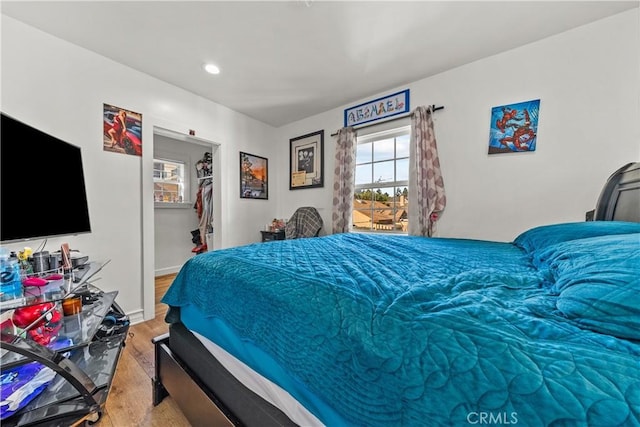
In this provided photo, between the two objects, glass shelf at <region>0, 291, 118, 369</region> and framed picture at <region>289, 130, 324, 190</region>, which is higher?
framed picture at <region>289, 130, 324, 190</region>

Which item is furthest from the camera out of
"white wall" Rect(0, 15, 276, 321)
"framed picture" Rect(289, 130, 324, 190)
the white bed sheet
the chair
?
"framed picture" Rect(289, 130, 324, 190)

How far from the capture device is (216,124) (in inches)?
117

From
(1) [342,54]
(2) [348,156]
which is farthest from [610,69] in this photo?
(2) [348,156]

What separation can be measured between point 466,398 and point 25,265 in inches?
80.5

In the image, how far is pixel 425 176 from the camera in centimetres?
241

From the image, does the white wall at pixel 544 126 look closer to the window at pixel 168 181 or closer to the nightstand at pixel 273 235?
the nightstand at pixel 273 235

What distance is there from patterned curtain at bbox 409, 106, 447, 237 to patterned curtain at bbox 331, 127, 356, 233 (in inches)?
29.2

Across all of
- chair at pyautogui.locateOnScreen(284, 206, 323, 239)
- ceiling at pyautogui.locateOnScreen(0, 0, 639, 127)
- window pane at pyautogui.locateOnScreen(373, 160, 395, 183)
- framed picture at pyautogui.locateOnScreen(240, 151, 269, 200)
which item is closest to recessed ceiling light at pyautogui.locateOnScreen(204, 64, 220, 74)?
ceiling at pyautogui.locateOnScreen(0, 0, 639, 127)

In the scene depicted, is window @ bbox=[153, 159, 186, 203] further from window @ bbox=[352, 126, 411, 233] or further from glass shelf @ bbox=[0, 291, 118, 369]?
window @ bbox=[352, 126, 411, 233]

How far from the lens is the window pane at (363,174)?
9.88 ft

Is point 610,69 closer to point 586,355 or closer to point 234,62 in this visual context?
point 586,355

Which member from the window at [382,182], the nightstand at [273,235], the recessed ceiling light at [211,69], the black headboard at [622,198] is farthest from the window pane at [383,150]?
the recessed ceiling light at [211,69]

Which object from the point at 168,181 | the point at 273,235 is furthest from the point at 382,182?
the point at 168,181

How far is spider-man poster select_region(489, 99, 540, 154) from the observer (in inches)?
76.8
